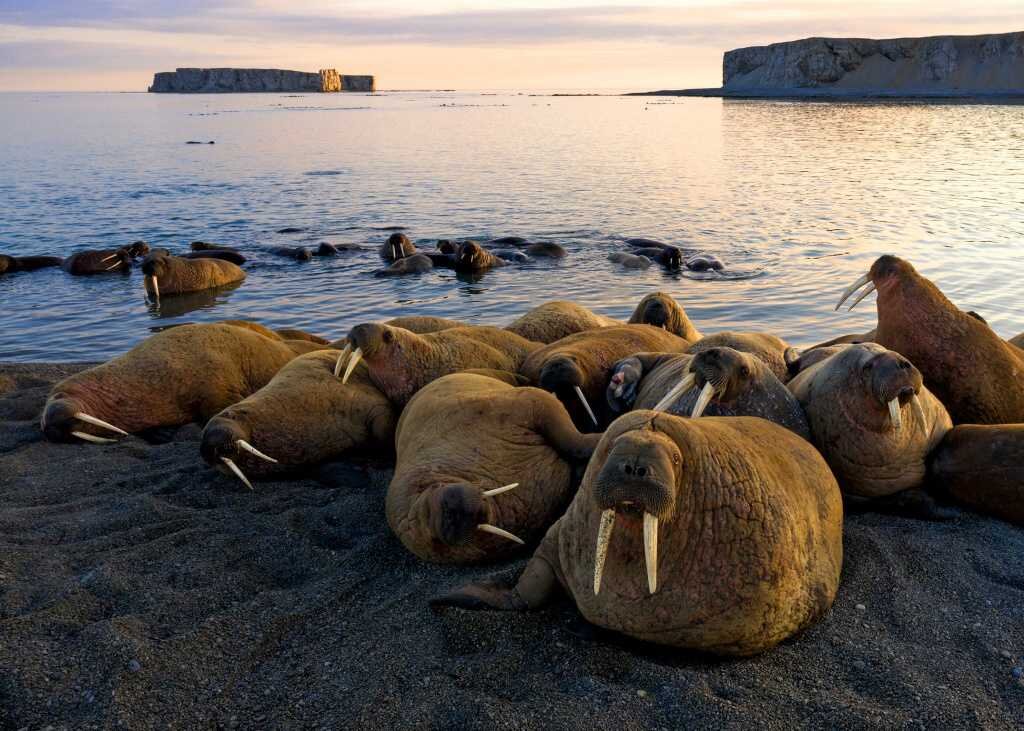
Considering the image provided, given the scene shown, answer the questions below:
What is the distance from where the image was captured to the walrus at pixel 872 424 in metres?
4.15

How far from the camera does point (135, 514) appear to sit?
466 centimetres

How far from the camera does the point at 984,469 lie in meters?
4.31

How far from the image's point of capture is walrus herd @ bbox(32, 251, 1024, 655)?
3.05 metres

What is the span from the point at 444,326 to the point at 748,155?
33.0 metres

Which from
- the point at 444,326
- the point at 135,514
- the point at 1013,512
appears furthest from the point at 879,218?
the point at 135,514

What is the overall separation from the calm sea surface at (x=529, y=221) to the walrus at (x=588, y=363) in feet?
14.6

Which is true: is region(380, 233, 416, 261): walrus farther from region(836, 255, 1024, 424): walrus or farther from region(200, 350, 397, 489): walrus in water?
region(836, 255, 1024, 424): walrus

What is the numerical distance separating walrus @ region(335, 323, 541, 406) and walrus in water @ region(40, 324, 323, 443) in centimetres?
111

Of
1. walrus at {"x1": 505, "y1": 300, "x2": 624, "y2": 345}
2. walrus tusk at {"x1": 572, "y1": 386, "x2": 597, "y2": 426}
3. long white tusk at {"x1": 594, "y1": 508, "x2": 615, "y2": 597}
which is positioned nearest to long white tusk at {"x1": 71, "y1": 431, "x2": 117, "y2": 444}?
walrus at {"x1": 505, "y1": 300, "x2": 624, "y2": 345}

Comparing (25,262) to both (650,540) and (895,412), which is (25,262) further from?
(650,540)

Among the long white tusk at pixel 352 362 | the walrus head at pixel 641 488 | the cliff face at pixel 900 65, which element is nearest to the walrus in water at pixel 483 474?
the long white tusk at pixel 352 362

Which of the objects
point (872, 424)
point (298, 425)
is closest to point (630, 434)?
point (872, 424)

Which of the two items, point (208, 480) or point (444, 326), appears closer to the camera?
point (208, 480)

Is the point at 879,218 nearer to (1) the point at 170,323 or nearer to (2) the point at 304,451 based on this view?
(1) the point at 170,323
